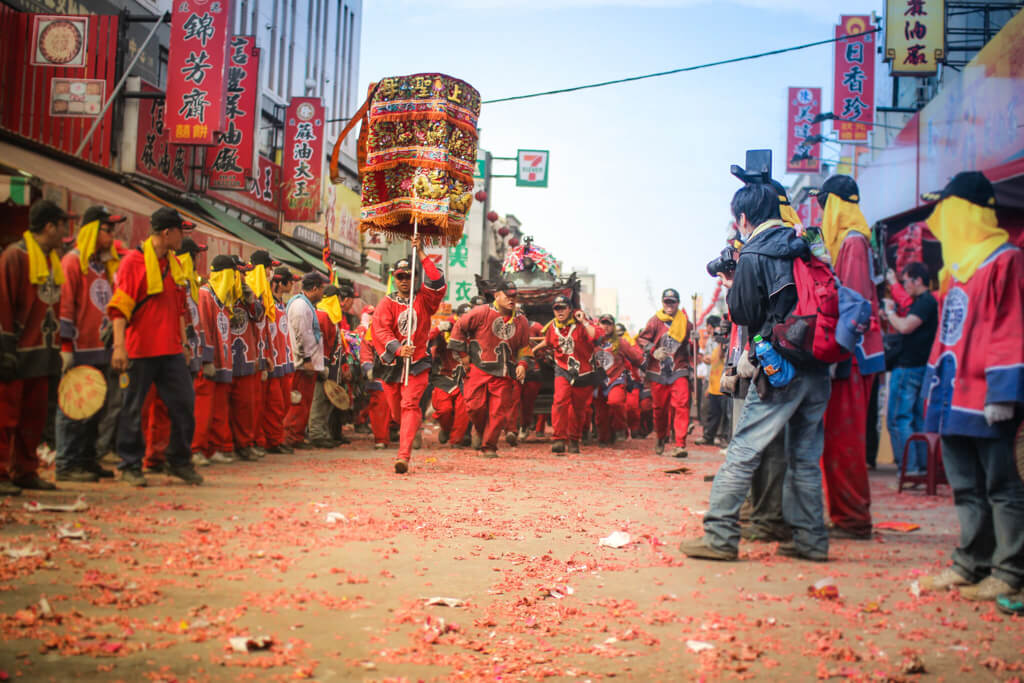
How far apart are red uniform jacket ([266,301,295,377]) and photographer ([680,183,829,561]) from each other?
6.64 m

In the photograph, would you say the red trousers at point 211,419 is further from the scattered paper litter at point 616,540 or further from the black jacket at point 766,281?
the black jacket at point 766,281

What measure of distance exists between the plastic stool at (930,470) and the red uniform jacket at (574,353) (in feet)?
17.6

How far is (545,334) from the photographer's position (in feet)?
44.5

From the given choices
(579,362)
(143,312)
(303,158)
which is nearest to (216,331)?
(143,312)

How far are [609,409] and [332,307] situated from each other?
17.7 feet

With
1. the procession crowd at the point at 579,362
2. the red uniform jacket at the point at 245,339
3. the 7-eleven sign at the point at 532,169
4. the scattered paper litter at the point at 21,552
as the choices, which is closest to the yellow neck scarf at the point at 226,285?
the procession crowd at the point at 579,362

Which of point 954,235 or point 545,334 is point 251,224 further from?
point 954,235

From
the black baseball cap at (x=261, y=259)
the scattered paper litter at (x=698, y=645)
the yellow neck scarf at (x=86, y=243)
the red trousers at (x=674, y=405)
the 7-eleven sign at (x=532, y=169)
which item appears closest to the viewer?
the scattered paper litter at (x=698, y=645)

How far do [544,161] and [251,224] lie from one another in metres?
10.6

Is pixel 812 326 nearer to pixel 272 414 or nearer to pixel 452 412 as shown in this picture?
pixel 272 414

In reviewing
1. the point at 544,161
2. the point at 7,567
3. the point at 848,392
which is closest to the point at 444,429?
the point at 848,392

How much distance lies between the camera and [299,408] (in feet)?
38.5

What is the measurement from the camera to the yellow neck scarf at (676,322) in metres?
13.2

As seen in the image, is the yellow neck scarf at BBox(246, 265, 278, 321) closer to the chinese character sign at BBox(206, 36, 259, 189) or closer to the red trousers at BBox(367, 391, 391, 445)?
the red trousers at BBox(367, 391, 391, 445)
